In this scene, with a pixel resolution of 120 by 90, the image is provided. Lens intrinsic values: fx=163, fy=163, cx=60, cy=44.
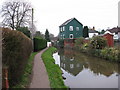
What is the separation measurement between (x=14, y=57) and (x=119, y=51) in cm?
1187

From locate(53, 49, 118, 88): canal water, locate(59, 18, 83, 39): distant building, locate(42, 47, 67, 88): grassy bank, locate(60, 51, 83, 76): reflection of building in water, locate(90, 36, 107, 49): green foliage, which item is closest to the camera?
locate(42, 47, 67, 88): grassy bank

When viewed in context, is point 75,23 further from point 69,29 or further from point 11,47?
point 11,47

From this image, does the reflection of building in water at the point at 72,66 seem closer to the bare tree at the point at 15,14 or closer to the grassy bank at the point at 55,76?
the grassy bank at the point at 55,76

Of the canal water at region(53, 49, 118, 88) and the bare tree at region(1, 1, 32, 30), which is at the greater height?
the bare tree at region(1, 1, 32, 30)

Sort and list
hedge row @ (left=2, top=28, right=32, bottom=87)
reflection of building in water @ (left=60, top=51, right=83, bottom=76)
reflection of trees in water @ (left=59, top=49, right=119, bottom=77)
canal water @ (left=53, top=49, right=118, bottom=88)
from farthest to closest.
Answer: reflection of building in water @ (left=60, top=51, right=83, bottom=76)
reflection of trees in water @ (left=59, top=49, right=119, bottom=77)
canal water @ (left=53, top=49, right=118, bottom=88)
hedge row @ (left=2, top=28, right=32, bottom=87)

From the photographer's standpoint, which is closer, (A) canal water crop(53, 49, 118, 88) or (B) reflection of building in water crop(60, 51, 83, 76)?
(A) canal water crop(53, 49, 118, 88)

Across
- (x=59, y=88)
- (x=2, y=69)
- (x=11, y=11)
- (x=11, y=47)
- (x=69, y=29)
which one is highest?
(x=11, y=11)

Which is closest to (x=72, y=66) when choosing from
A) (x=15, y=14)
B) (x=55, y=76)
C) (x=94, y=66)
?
(x=94, y=66)

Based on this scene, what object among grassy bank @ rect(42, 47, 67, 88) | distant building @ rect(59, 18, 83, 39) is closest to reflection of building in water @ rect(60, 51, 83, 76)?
grassy bank @ rect(42, 47, 67, 88)

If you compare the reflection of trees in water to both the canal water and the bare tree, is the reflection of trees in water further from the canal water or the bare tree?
the bare tree

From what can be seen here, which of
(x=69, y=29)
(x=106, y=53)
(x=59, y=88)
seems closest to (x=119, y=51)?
(x=106, y=53)

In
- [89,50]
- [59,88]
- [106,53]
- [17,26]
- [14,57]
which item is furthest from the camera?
[17,26]

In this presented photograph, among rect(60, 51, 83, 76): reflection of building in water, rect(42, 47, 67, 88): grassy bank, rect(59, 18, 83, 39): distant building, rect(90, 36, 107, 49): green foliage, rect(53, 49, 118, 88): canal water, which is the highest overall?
rect(59, 18, 83, 39): distant building

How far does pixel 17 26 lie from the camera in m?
38.7
